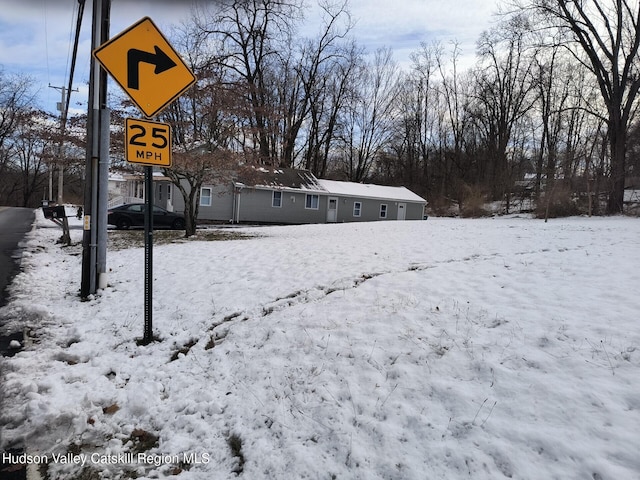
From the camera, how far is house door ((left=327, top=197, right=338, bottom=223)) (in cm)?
3022

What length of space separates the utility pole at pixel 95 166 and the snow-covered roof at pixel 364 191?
77.2 feet

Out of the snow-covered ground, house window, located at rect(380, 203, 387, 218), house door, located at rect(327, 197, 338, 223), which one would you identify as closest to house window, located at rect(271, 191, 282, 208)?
house door, located at rect(327, 197, 338, 223)

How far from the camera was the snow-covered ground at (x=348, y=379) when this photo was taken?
2.59m

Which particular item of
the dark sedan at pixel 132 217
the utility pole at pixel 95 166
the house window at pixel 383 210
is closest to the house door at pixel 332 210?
the house window at pixel 383 210

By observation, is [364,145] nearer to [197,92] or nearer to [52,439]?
[197,92]

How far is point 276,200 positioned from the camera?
27.6 meters

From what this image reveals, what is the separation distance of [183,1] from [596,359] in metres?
5.19

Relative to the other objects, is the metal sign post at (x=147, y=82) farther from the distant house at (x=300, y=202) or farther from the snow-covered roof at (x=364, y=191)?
the snow-covered roof at (x=364, y=191)

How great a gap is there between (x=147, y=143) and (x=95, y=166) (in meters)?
2.83

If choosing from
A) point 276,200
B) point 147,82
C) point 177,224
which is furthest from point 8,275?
point 276,200

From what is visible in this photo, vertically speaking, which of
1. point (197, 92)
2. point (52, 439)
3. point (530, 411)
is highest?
point (197, 92)

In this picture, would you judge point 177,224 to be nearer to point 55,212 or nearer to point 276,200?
point 55,212

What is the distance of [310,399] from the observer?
129 inches

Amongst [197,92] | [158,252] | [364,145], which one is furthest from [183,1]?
[364,145]
